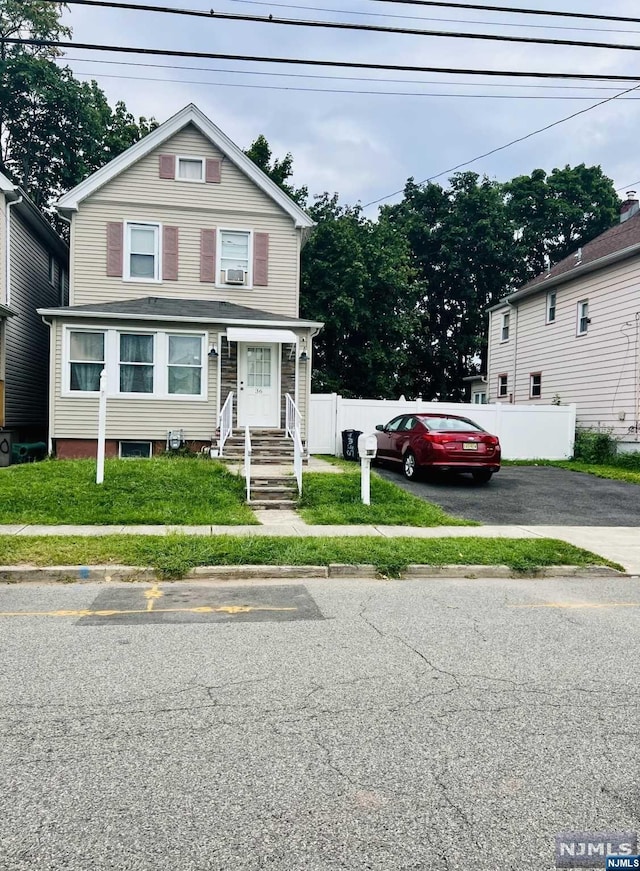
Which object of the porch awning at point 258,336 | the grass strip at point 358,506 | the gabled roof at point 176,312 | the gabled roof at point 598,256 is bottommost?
the grass strip at point 358,506

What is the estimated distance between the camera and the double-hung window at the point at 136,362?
15812mm

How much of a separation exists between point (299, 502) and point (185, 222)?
9.73 m

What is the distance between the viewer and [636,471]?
17.5 meters

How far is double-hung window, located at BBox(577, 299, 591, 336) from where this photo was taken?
21919mm

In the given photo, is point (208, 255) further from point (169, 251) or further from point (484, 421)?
point (484, 421)

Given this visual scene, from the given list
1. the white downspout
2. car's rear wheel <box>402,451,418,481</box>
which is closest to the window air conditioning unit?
the white downspout

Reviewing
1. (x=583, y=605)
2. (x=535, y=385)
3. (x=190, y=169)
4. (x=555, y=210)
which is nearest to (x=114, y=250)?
(x=190, y=169)

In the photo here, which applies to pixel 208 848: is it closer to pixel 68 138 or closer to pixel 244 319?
pixel 244 319

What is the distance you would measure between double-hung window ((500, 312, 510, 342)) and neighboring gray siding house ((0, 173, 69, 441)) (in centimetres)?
1801

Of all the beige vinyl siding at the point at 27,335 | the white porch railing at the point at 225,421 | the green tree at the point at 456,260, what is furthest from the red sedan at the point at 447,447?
the green tree at the point at 456,260

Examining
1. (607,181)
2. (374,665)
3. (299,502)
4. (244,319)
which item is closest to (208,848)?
(374,665)

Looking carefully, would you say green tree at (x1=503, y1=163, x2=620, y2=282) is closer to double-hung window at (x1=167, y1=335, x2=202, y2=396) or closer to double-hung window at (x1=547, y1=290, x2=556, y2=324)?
double-hung window at (x1=547, y1=290, x2=556, y2=324)

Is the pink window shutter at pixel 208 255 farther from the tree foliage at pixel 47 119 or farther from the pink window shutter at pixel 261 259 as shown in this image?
the tree foliage at pixel 47 119

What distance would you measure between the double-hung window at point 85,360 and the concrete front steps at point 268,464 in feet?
12.3
